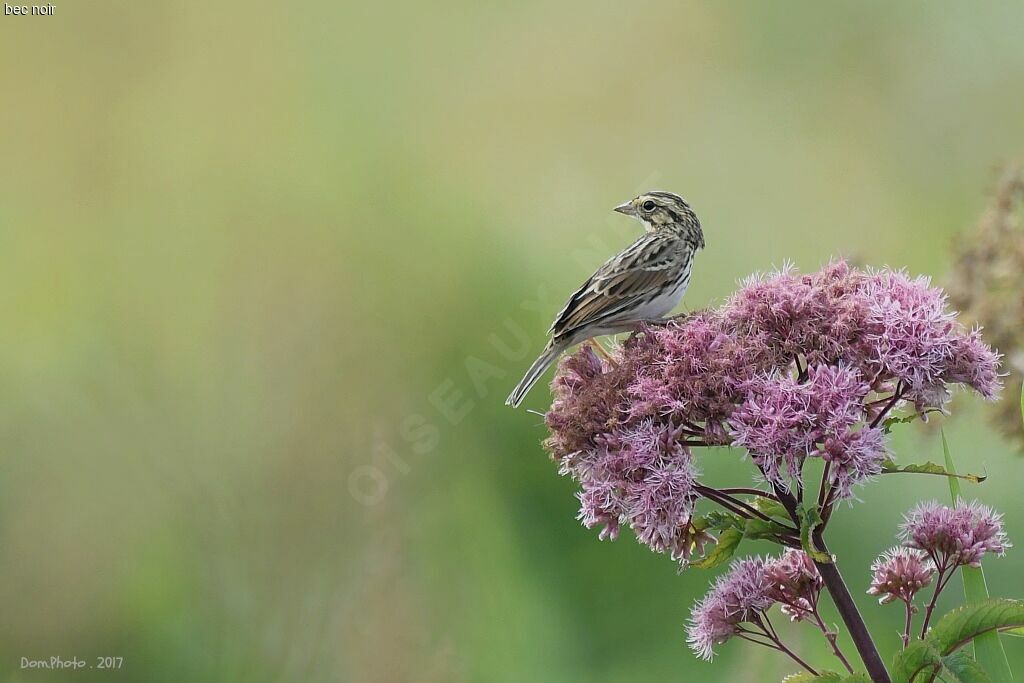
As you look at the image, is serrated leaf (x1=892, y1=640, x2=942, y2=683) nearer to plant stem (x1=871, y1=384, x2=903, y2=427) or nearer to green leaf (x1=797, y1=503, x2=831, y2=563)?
green leaf (x1=797, y1=503, x2=831, y2=563)

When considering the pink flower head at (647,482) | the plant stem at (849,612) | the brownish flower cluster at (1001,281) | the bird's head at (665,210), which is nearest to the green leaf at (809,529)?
the plant stem at (849,612)

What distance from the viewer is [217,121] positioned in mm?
4203

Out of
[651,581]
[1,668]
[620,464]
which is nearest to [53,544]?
[1,668]

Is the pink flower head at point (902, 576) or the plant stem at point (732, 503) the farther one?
the pink flower head at point (902, 576)

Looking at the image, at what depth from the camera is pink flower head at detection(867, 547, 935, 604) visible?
58.6 inches

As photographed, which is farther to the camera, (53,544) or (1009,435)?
(53,544)

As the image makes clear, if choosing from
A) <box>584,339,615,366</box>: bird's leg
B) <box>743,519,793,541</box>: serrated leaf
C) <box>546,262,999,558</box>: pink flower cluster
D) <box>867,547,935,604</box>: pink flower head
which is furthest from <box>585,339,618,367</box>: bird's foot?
<box>867,547,935,604</box>: pink flower head

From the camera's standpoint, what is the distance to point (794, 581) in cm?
147

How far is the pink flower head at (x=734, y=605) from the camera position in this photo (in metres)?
1.45

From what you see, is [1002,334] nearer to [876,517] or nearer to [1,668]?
[876,517]

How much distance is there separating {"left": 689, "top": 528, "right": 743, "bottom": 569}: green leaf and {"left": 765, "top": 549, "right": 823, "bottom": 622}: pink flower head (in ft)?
0.42

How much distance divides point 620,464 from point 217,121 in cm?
336

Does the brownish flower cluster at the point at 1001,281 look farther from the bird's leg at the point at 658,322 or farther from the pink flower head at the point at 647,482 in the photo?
the pink flower head at the point at 647,482

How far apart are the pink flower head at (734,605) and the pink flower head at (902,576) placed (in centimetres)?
18
